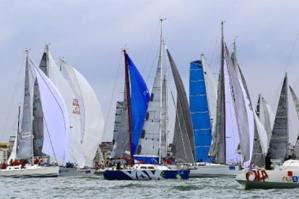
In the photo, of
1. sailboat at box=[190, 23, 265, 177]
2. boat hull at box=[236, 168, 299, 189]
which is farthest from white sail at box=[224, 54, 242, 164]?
boat hull at box=[236, 168, 299, 189]

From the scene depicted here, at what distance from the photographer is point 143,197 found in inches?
1754

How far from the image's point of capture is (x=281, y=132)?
199ft

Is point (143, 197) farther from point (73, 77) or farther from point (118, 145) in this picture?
point (73, 77)

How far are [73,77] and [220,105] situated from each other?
1577 cm

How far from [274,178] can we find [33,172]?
1129 inches

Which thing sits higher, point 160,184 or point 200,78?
point 200,78

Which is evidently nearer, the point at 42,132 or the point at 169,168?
the point at 169,168

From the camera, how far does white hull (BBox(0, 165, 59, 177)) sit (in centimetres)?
7138

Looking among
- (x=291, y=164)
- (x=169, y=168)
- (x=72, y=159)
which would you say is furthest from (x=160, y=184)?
(x=72, y=159)

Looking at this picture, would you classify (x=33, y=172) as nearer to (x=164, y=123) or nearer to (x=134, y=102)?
(x=134, y=102)

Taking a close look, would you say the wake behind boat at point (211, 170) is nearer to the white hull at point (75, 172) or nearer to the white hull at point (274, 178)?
the white hull at point (75, 172)

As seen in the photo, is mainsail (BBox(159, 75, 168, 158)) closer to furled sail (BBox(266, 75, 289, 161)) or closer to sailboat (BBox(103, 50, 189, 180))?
sailboat (BBox(103, 50, 189, 180))

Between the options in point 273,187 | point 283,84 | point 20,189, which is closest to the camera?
point 273,187

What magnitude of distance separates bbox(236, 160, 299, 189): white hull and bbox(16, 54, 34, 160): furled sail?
97.4 ft
